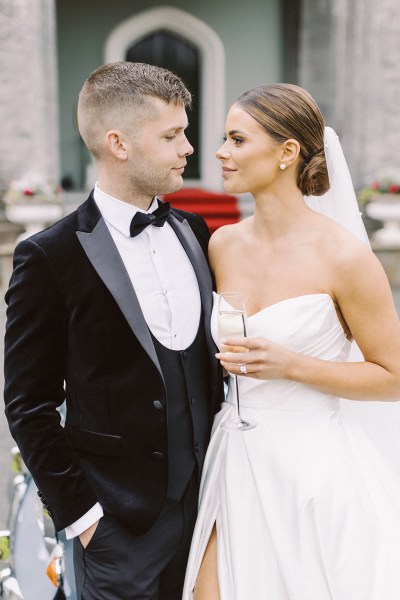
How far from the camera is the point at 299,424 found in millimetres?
2127

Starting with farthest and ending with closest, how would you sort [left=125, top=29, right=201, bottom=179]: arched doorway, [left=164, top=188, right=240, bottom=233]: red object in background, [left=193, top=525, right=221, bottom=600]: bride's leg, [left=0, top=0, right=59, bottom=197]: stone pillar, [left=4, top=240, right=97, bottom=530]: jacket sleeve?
[left=125, top=29, right=201, bottom=179]: arched doorway → [left=164, top=188, right=240, bottom=233]: red object in background → [left=0, top=0, right=59, bottom=197]: stone pillar → [left=193, top=525, right=221, bottom=600]: bride's leg → [left=4, top=240, right=97, bottom=530]: jacket sleeve

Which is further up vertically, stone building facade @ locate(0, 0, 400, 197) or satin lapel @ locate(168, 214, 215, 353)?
stone building facade @ locate(0, 0, 400, 197)

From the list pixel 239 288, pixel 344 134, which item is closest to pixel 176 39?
pixel 344 134

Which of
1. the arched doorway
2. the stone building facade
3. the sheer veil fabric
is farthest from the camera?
the arched doorway

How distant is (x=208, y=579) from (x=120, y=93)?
1413mm

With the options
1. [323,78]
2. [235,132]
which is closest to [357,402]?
[235,132]

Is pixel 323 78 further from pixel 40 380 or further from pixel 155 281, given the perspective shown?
pixel 40 380

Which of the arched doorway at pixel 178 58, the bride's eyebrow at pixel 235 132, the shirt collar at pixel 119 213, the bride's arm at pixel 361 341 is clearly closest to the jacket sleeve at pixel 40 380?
the shirt collar at pixel 119 213

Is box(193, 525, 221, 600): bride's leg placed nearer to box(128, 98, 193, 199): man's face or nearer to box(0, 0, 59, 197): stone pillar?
box(128, 98, 193, 199): man's face

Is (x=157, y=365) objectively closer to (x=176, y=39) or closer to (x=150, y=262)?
(x=150, y=262)

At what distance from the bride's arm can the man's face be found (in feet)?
1.80

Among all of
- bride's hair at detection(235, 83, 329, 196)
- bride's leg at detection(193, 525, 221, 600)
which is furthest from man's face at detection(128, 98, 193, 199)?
bride's leg at detection(193, 525, 221, 600)

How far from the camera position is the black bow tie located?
1941 mm

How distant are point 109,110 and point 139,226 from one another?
0.33m
